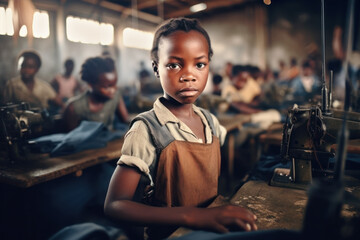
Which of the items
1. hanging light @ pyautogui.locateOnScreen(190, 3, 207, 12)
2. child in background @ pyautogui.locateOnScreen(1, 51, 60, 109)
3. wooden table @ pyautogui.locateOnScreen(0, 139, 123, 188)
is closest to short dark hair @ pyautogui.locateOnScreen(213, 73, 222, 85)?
child in background @ pyautogui.locateOnScreen(1, 51, 60, 109)

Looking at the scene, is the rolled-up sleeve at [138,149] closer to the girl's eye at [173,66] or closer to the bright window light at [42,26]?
the girl's eye at [173,66]

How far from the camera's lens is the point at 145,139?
102cm

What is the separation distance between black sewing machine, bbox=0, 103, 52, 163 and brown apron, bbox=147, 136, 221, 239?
3.84ft

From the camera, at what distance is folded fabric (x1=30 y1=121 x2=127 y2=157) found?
1945mm

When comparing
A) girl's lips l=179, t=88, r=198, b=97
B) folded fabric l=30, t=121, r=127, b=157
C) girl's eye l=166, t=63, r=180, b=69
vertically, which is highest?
girl's eye l=166, t=63, r=180, b=69

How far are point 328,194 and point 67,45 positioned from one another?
8288 mm

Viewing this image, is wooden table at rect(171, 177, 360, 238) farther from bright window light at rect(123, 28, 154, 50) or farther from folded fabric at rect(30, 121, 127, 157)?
bright window light at rect(123, 28, 154, 50)

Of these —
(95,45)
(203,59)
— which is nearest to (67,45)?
(95,45)

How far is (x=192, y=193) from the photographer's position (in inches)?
44.3

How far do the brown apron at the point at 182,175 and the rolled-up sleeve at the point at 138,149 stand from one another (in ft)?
0.17

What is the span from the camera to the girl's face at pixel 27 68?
2.87 metres

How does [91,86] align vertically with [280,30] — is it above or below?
below

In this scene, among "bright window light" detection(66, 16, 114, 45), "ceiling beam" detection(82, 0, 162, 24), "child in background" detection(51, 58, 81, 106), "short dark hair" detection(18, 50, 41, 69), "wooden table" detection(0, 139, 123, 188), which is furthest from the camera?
"ceiling beam" detection(82, 0, 162, 24)

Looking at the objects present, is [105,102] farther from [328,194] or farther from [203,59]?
[328,194]
